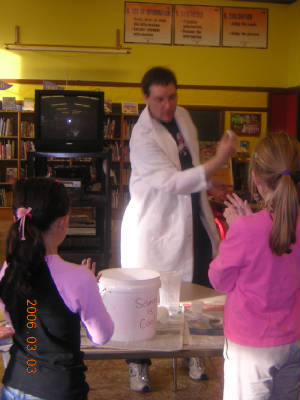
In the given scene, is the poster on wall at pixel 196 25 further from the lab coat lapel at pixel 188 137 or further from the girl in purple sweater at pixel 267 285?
the girl in purple sweater at pixel 267 285

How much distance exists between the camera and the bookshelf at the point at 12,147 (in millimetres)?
7700

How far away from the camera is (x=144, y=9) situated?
26.1ft

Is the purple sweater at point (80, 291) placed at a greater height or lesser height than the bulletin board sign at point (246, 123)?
lesser

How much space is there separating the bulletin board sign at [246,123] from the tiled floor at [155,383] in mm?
6050

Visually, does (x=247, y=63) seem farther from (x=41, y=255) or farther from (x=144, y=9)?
(x=41, y=255)

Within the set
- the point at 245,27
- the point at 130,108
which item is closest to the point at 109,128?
the point at 130,108

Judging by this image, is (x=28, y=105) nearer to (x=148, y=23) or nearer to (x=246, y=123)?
(x=148, y=23)

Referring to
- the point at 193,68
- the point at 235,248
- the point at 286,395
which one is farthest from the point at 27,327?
the point at 193,68

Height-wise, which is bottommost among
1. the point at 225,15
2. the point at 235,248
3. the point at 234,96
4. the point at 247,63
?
the point at 235,248

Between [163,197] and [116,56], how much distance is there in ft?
21.1

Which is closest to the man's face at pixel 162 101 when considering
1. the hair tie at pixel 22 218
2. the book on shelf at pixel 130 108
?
the hair tie at pixel 22 218

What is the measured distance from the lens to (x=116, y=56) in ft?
26.1

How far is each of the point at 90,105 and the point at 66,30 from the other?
4.24 meters

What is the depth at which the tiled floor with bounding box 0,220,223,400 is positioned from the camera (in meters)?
2.24
